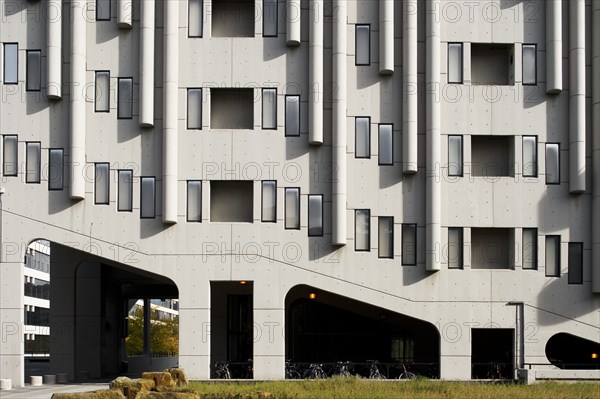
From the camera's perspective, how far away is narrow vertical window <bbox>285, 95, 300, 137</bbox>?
43.3 m

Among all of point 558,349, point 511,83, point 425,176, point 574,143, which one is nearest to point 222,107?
point 425,176

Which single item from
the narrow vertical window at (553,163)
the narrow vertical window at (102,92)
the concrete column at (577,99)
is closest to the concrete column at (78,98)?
the narrow vertical window at (102,92)

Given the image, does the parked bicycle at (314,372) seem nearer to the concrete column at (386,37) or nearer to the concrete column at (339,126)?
the concrete column at (339,126)

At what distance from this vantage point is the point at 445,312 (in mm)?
42781

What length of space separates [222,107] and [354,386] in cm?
1616

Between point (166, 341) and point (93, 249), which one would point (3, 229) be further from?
point (166, 341)

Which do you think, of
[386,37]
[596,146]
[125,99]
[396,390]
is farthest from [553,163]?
[125,99]

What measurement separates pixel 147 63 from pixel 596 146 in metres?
20.7

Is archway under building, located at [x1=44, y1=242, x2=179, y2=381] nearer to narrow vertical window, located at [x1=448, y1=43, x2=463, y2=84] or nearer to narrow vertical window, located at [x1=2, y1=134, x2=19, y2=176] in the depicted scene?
narrow vertical window, located at [x1=2, y1=134, x2=19, y2=176]

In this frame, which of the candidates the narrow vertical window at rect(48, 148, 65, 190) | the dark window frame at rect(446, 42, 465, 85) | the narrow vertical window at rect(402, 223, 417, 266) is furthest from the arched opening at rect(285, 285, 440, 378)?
the narrow vertical window at rect(48, 148, 65, 190)

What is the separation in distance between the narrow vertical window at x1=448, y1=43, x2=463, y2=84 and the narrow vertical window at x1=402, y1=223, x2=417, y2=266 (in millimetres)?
7028

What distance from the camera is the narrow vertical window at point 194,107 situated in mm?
43375

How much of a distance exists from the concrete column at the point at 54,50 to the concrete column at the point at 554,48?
22.2 meters

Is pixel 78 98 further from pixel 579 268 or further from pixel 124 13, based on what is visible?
pixel 579 268
